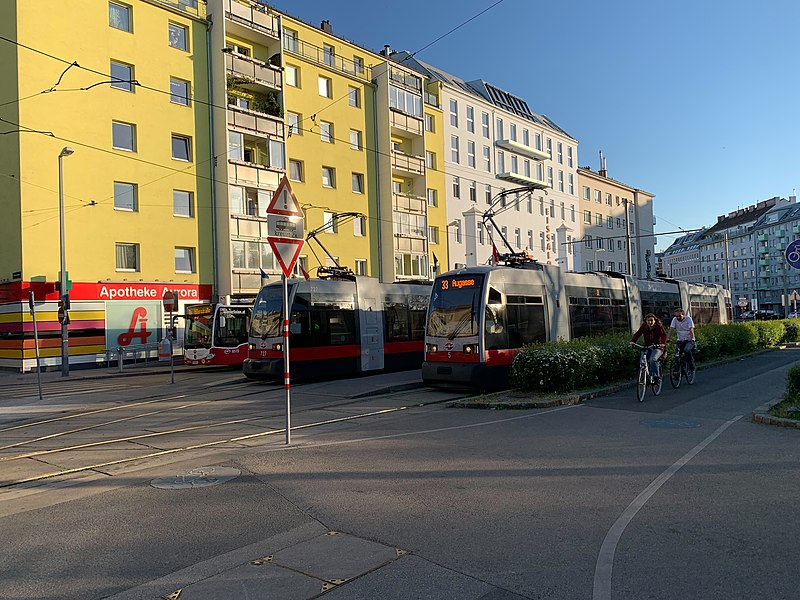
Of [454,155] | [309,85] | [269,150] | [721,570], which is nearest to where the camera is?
[721,570]

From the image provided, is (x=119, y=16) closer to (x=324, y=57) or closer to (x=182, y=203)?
(x=182, y=203)

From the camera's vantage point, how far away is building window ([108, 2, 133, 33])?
30203 millimetres

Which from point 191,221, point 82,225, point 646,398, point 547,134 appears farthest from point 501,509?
point 547,134

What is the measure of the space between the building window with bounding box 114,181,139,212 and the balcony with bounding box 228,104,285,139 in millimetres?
6160

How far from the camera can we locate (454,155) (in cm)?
4919

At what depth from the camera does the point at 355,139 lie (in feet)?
136

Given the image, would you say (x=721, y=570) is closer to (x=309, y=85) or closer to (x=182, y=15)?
(x=182, y=15)

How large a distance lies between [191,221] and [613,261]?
4882 cm

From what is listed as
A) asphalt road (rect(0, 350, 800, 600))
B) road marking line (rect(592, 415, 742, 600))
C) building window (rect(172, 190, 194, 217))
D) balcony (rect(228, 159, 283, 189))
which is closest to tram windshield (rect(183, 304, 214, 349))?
building window (rect(172, 190, 194, 217))

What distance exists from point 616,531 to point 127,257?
96.2 ft

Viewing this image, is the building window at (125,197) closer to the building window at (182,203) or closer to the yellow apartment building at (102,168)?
the yellow apartment building at (102,168)

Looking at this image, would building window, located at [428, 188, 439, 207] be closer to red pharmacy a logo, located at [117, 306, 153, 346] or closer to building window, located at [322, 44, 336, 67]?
building window, located at [322, 44, 336, 67]

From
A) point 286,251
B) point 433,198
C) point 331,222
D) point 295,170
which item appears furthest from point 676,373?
point 433,198

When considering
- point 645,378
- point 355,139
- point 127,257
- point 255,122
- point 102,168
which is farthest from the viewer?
point 355,139
